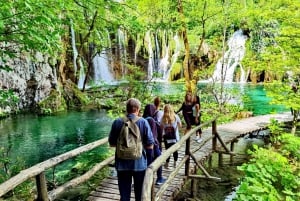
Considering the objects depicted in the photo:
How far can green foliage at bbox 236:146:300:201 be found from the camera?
527 cm

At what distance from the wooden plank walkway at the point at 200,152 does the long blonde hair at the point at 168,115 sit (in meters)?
1.22

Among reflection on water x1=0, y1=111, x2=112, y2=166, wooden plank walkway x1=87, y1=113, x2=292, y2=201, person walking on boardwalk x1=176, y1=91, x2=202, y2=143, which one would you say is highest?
person walking on boardwalk x1=176, y1=91, x2=202, y2=143

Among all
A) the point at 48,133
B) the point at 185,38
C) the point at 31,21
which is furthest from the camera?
the point at 48,133

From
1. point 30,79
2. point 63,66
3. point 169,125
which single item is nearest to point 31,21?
point 169,125

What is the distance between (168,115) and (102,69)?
24.2 m

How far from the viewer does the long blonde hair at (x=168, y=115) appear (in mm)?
6497

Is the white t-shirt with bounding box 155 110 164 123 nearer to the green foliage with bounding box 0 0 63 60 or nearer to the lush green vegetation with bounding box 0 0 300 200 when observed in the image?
the lush green vegetation with bounding box 0 0 300 200

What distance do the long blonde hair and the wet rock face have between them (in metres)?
13.6

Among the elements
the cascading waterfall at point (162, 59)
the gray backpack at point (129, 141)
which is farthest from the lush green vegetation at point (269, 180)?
the cascading waterfall at point (162, 59)

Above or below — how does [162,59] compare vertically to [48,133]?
above

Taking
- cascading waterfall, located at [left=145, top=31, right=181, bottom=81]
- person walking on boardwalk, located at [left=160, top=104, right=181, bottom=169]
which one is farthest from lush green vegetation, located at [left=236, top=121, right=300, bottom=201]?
cascading waterfall, located at [left=145, top=31, right=181, bottom=81]

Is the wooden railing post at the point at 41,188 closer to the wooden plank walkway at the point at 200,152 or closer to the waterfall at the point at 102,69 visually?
the wooden plank walkway at the point at 200,152

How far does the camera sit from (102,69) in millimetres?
30047

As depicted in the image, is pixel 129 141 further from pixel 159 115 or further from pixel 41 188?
pixel 159 115
